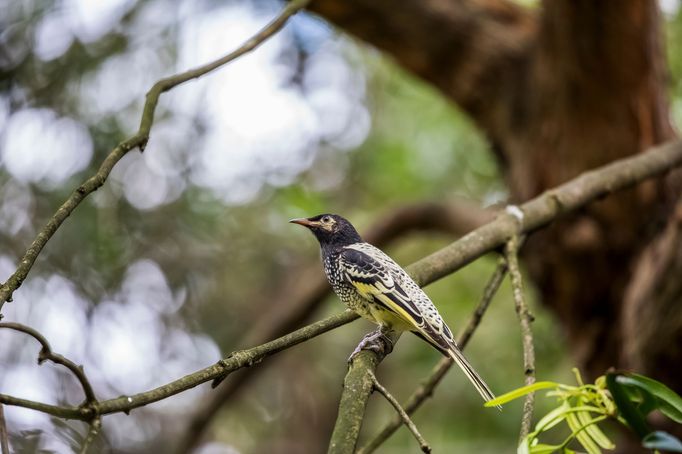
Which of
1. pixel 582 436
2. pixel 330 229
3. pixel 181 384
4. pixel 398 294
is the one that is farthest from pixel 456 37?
pixel 181 384

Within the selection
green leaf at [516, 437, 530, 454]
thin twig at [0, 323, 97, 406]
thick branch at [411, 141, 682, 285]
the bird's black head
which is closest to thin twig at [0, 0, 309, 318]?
thin twig at [0, 323, 97, 406]

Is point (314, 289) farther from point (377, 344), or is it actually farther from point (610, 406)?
point (610, 406)

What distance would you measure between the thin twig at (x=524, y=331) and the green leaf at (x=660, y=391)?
0.28 metres

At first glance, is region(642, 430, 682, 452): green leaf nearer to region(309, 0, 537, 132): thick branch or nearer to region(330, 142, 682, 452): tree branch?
region(330, 142, 682, 452): tree branch

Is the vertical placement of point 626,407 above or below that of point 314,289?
below

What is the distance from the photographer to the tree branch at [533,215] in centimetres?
278

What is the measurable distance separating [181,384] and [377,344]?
0.87 m

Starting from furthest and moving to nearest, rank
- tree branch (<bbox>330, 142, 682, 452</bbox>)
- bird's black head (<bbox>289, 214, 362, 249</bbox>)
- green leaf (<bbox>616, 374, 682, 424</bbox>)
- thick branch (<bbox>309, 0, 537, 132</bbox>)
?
thick branch (<bbox>309, 0, 537, 132</bbox>) → bird's black head (<bbox>289, 214, 362, 249</bbox>) → tree branch (<bbox>330, 142, 682, 452</bbox>) → green leaf (<bbox>616, 374, 682, 424</bbox>)

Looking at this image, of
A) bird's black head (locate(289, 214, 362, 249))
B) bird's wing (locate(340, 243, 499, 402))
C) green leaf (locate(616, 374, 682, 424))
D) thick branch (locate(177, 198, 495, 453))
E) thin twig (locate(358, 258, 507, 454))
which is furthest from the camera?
thick branch (locate(177, 198, 495, 453))

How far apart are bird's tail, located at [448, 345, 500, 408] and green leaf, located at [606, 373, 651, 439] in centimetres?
62

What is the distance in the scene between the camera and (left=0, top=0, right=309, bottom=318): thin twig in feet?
6.10

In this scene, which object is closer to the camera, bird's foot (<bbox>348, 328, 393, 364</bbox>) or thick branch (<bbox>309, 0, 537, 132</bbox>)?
bird's foot (<bbox>348, 328, 393, 364</bbox>)

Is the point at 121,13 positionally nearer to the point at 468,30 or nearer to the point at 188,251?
the point at 188,251

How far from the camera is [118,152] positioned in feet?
7.81
